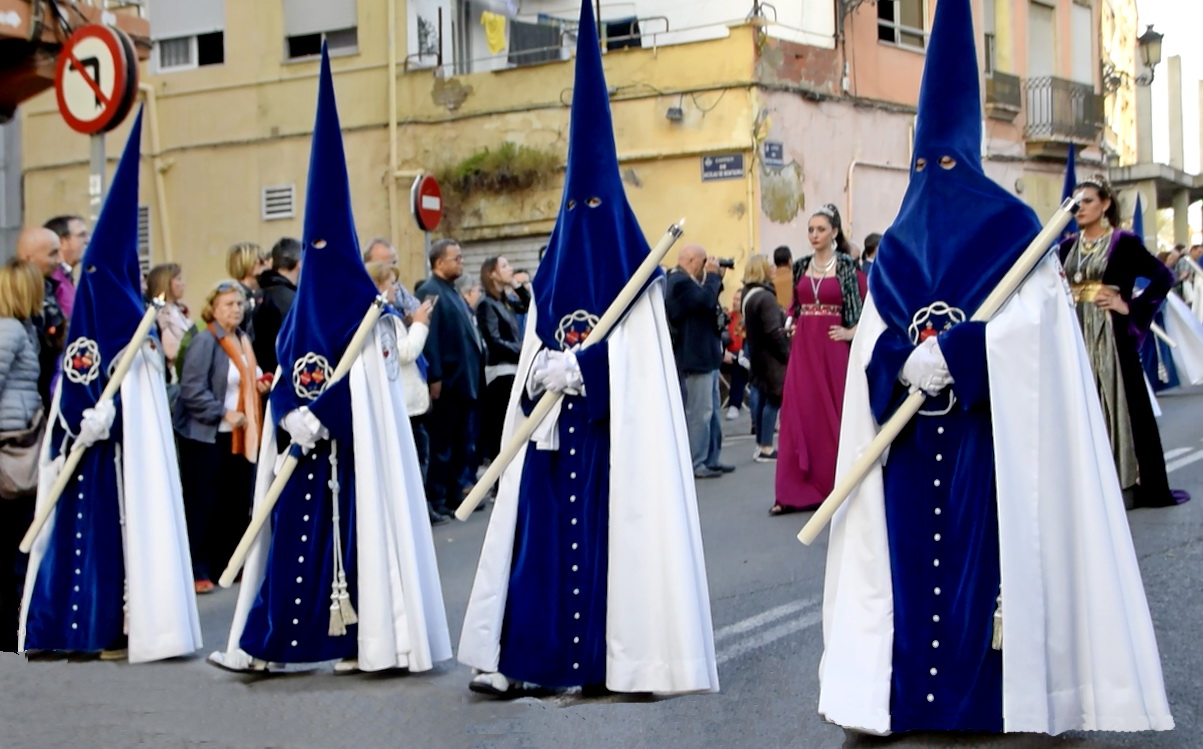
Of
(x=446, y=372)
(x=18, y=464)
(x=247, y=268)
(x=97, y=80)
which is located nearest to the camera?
(x=18, y=464)

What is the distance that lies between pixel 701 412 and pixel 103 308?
613 centimetres

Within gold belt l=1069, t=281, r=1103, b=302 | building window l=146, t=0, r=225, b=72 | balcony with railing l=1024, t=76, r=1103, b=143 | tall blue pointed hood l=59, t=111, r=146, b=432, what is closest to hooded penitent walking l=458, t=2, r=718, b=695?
tall blue pointed hood l=59, t=111, r=146, b=432

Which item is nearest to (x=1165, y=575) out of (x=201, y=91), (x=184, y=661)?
(x=184, y=661)

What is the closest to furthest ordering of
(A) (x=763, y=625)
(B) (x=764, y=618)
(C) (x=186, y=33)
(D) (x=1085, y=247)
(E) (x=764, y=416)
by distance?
(A) (x=763, y=625), (B) (x=764, y=618), (D) (x=1085, y=247), (E) (x=764, y=416), (C) (x=186, y=33)

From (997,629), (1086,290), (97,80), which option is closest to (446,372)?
(97,80)

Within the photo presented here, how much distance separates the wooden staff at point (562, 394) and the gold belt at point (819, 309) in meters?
4.28

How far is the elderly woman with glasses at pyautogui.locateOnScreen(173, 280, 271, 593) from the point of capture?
29.2 ft

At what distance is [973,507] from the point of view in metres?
4.82

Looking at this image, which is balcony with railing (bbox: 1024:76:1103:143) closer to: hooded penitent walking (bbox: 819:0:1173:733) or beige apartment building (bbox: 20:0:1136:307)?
beige apartment building (bbox: 20:0:1136:307)

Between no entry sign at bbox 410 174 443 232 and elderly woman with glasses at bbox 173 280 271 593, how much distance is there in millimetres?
7094

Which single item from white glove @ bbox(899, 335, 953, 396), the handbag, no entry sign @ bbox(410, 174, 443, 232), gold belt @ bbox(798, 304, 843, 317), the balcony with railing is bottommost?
the handbag

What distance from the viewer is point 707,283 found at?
12719mm

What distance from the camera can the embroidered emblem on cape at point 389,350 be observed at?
22.4ft

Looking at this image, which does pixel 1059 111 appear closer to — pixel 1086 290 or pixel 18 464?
pixel 1086 290
